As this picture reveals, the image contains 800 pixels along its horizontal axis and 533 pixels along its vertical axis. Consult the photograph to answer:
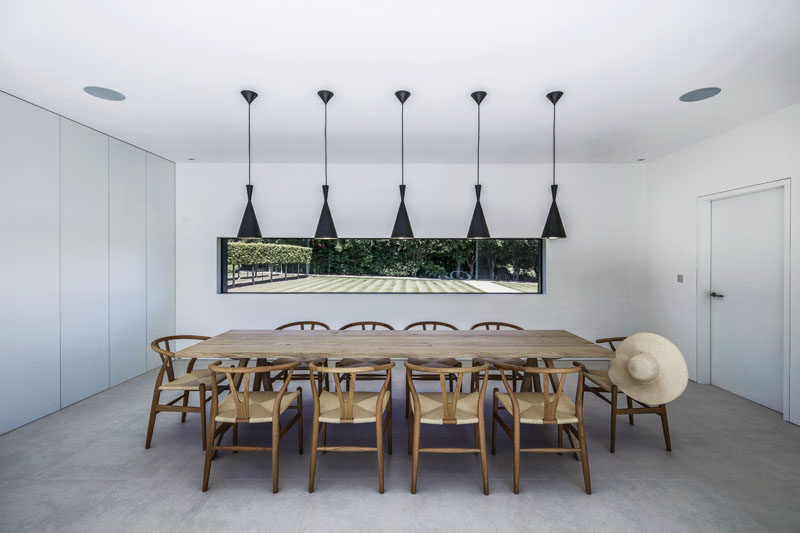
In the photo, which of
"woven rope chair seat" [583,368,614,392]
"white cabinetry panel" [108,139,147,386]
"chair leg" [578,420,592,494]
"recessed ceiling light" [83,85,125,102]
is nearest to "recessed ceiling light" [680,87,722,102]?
"woven rope chair seat" [583,368,614,392]

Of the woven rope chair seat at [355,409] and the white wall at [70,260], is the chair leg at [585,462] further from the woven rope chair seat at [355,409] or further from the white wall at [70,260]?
the white wall at [70,260]

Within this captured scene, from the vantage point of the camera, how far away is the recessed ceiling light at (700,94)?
2873 millimetres

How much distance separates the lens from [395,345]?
287 centimetres

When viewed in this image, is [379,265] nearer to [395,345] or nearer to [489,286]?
[489,286]

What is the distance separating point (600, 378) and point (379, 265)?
316cm

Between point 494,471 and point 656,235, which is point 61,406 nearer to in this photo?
point 494,471

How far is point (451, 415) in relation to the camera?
2.25 m

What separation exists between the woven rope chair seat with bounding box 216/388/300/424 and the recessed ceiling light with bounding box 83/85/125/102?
264 cm

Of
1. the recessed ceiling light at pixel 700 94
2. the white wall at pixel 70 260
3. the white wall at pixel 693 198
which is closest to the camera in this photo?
the recessed ceiling light at pixel 700 94

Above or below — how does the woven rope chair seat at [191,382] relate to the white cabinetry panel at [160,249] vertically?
below

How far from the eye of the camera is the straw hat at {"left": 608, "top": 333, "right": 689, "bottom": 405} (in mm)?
2232

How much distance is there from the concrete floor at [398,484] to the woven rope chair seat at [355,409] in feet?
1.46

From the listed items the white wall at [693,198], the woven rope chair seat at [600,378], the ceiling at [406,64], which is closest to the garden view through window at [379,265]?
the white wall at [693,198]

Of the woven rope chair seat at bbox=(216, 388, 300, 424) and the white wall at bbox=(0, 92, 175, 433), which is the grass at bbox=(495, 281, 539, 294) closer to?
the woven rope chair seat at bbox=(216, 388, 300, 424)
